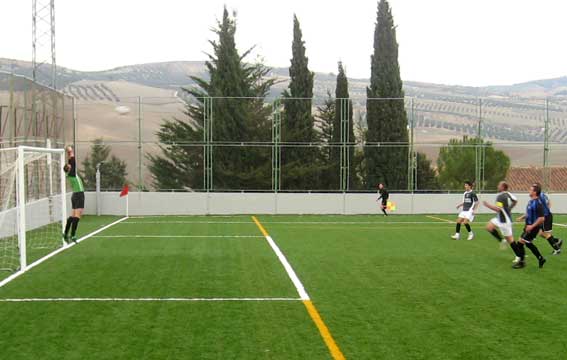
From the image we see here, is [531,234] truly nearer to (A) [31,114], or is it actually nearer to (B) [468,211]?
(B) [468,211]

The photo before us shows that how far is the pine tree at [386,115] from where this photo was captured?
39.2 metres

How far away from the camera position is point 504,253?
16984 millimetres

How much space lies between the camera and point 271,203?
35125 millimetres

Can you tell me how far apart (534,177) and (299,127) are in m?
23.4

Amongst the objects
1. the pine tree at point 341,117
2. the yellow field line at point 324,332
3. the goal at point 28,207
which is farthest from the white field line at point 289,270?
the pine tree at point 341,117

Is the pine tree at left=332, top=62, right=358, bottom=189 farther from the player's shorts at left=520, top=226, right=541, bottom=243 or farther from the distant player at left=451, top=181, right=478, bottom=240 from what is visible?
the player's shorts at left=520, top=226, right=541, bottom=243

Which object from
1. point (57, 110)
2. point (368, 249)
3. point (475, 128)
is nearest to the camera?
point (368, 249)

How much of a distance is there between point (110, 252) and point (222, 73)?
28531 mm

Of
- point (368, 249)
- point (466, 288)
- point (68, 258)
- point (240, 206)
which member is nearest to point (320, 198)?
point (240, 206)

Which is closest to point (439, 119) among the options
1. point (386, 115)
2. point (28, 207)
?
point (386, 115)

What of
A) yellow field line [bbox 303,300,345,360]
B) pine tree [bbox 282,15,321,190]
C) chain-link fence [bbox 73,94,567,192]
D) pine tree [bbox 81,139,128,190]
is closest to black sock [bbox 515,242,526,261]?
yellow field line [bbox 303,300,345,360]

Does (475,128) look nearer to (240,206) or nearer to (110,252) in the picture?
(240,206)

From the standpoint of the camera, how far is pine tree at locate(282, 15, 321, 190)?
38.7 metres

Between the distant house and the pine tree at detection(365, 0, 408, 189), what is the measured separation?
7.78 meters
